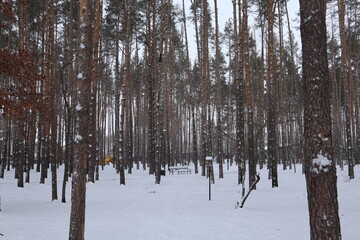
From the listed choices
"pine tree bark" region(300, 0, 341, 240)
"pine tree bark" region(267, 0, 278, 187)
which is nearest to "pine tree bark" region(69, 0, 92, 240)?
"pine tree bark" region(300, 0, 341, 240)

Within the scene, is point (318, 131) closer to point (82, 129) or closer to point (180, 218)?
point (82, 129)

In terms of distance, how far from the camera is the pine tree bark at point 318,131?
3.92m

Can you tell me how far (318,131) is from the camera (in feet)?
13.4

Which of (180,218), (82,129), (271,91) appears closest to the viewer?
(82,129)

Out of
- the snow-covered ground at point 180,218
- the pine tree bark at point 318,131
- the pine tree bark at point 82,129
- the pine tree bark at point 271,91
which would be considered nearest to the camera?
the pine tree bark at point 318,131

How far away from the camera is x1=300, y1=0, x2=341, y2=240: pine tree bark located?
3924 millimetres

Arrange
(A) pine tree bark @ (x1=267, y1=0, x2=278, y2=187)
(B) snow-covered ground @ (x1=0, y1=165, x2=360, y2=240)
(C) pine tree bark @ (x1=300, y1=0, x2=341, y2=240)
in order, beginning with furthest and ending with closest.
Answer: (A) pine tree bark @ (x1=267, y1=0, x2=278, y2=187) → (B) snow-covered ground @ (x1=0, y1=165, x2=360, y2=240) → (C) pine tree bark @ (x1=300, y1=0, x2=341, y2=240)

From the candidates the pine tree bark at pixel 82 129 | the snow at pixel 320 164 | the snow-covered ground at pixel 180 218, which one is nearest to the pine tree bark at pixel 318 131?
the snow at pixel 320 164

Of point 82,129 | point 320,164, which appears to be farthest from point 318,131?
point 82,129

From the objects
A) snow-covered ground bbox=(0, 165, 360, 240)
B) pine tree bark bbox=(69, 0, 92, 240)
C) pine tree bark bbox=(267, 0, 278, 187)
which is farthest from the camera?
pine tree bark bbox=(267, 0, 278, 187)

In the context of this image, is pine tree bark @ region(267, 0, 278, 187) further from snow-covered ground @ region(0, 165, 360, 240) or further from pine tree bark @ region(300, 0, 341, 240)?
pine tree bark @ region(300, 0, 341, 240)

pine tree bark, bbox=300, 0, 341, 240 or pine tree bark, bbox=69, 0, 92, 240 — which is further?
pine tree bark, bbox=69, 0, 92, 240

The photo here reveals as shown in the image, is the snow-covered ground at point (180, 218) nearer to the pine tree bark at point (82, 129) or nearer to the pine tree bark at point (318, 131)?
the pine tree bark at point (82, 129)

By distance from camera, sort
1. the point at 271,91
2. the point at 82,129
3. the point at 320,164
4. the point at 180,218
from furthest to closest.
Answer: the point at 271,91 < the point at 180,218 < the point at 82,129 < the point at 320,164
